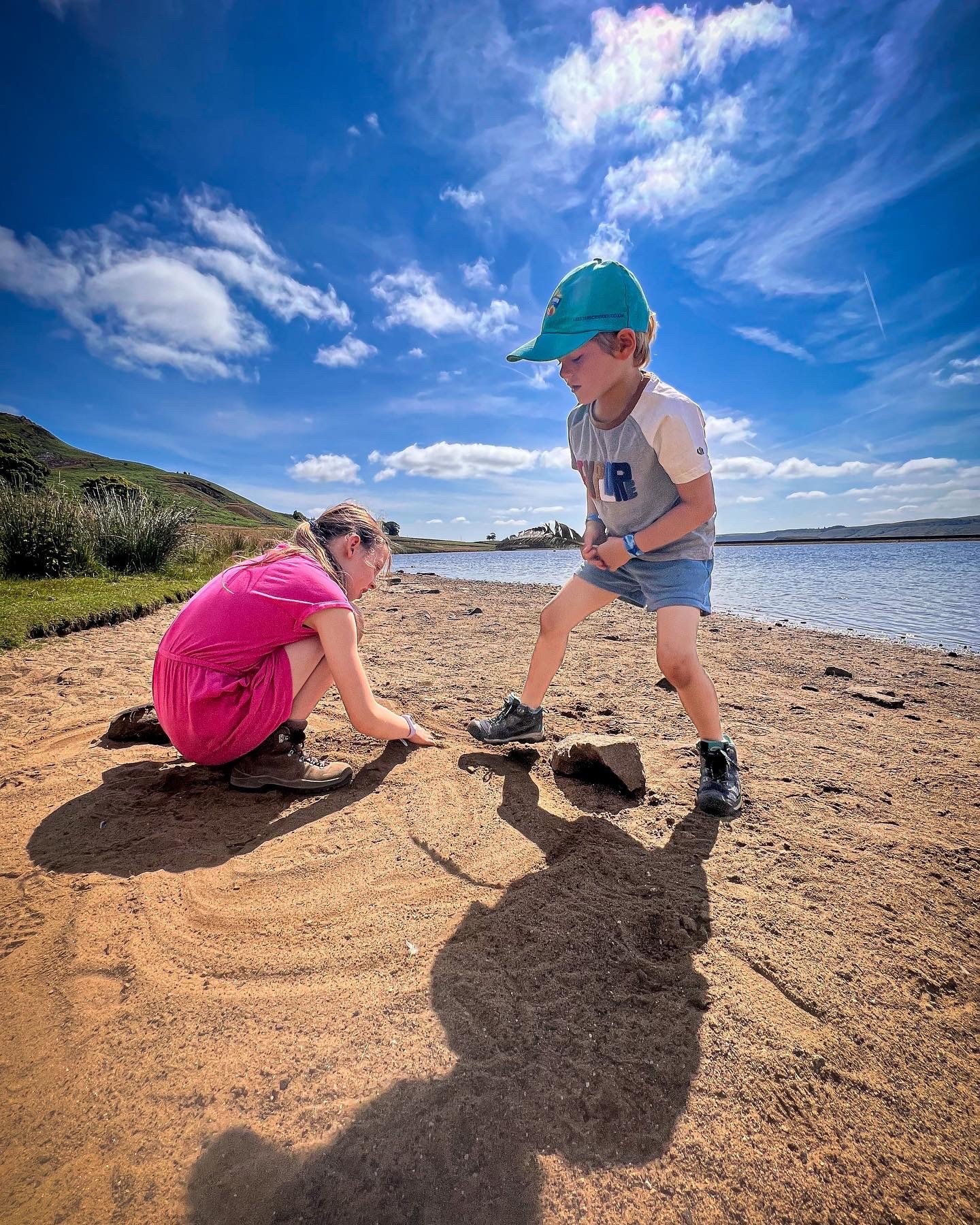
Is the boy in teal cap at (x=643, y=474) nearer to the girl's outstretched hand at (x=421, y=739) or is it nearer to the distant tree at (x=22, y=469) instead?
the girl's outstretched hand at (x=421, y=739)

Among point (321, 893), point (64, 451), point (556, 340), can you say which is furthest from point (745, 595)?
point (64, 451)

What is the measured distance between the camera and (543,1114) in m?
1.14

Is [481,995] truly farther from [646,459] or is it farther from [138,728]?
[138,728]

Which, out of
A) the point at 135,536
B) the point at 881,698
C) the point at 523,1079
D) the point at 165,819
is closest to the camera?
the point at 523,1079

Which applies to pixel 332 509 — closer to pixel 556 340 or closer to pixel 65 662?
pixel 556 340

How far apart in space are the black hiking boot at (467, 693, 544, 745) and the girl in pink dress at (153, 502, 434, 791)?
0.70 m

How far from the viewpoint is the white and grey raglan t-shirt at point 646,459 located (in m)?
2.43

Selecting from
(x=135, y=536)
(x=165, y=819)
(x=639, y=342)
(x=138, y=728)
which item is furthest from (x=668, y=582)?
(x=135, y=536)

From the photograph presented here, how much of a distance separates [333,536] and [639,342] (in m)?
1.75

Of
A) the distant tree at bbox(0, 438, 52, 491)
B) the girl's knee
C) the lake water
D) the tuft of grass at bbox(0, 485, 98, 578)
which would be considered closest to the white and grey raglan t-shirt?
the girl's knee

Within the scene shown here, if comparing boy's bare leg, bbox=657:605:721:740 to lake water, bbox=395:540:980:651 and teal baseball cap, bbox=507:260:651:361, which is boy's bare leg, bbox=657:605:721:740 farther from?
lake water, bbox=395:540:980:651

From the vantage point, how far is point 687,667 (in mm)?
2461

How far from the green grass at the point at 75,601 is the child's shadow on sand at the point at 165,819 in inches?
142

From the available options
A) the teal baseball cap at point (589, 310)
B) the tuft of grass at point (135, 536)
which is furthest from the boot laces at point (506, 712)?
the tuft of grass at point (135, 536)
